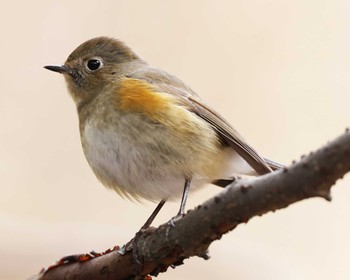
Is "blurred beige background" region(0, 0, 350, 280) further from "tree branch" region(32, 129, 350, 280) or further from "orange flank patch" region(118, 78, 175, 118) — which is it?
"tree branch" region(32, 129, 350, 280)

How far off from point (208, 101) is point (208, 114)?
3.51 ft

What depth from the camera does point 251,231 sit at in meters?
3.26

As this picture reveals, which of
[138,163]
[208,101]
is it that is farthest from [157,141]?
[208,101]

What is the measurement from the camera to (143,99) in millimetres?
1923

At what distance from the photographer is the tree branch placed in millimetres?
1036

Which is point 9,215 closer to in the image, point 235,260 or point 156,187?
point 235,260

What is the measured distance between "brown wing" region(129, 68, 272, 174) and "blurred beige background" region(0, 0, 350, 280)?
96cm

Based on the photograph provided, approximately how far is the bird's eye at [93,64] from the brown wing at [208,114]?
17 centimetres

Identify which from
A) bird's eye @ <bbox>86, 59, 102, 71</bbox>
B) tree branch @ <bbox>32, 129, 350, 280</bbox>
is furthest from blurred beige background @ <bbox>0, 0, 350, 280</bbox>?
tree branch @ <bbox>32, 129, 350, 280</bbox>

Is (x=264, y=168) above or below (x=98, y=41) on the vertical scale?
below

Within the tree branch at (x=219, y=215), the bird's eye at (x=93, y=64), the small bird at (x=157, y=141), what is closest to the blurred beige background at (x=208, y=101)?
the bird's eye at (x=93, y=64)

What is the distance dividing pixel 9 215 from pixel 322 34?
5.56 feet

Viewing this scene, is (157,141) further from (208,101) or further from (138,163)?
(208,101)

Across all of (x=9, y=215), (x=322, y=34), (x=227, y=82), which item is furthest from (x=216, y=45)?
(x=9, y=215)
